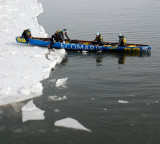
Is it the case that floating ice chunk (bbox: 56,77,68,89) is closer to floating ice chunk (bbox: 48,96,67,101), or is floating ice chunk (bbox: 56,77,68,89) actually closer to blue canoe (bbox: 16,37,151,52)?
floating ice chunk (bbox: 48,96,67,101)

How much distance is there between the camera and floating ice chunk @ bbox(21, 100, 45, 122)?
32.2 feet

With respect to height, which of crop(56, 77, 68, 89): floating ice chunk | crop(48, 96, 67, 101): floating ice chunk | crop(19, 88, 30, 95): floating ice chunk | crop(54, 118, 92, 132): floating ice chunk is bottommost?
crop(54, 118, 92, 132): floating ice chunk

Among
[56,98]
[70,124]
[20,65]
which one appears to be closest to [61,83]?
[56,98]

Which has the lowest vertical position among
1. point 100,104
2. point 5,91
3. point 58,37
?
point 100,104

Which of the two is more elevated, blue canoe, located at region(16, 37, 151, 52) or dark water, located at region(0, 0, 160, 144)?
blue canoe, located at region(16, 37, 151, 52)

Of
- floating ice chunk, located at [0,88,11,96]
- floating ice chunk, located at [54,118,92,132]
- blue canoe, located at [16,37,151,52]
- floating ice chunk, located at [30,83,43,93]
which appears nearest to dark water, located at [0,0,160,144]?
floating ice chunk, located at [54,118,92,132]

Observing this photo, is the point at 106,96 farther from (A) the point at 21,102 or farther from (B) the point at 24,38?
(B) the point at 24,38

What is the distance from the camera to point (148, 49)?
713 inches

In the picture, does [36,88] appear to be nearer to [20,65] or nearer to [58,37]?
[20,65]

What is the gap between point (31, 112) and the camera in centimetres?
1023

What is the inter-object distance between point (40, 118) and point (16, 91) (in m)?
2.88

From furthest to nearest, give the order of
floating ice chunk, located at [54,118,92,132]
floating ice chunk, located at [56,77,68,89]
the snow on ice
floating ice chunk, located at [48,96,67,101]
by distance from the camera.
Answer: floating ice chunk, located at [56,77,68,89], the snow on ice, floating ice chunk, located at [48,96,67,101], floating ice chunk, located at [54,118,92,132]

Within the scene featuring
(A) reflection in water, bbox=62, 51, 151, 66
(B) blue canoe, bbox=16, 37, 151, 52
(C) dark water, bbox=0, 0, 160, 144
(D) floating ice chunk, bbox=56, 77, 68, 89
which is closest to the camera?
(C) dark water, bbox=0, 0, 160, 144

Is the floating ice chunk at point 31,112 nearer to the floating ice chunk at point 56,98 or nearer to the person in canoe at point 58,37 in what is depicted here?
the floating ice chunk at point 56,98
